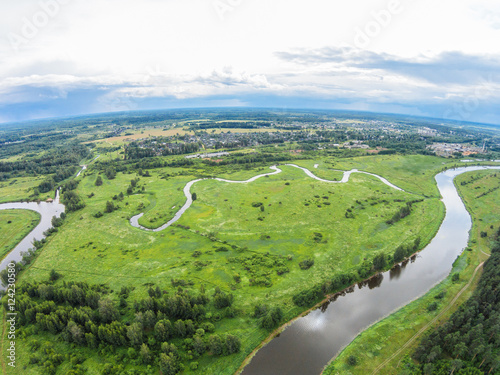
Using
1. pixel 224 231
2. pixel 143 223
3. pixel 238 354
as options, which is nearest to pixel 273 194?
pixel 224 231

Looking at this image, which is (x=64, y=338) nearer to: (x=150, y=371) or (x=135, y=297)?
(x=135, y=297)

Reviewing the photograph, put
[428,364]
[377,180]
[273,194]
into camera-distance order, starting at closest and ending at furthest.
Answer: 1. [428,364]
2. [273,194]
3. [377,180]

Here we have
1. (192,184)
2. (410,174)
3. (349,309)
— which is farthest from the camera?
(410,174)

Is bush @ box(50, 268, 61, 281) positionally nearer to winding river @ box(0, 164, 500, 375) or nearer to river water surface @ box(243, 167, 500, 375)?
winding river @ box(0, 164, 500, 375)

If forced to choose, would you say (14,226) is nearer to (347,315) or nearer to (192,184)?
(192,184)

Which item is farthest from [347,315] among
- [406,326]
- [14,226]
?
[14,226]

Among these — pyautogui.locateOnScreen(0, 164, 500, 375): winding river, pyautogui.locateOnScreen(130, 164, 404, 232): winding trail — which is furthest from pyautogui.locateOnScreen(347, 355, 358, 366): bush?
pyautogui.locateOnScreen(130, 164, 404, 232): winding trail
